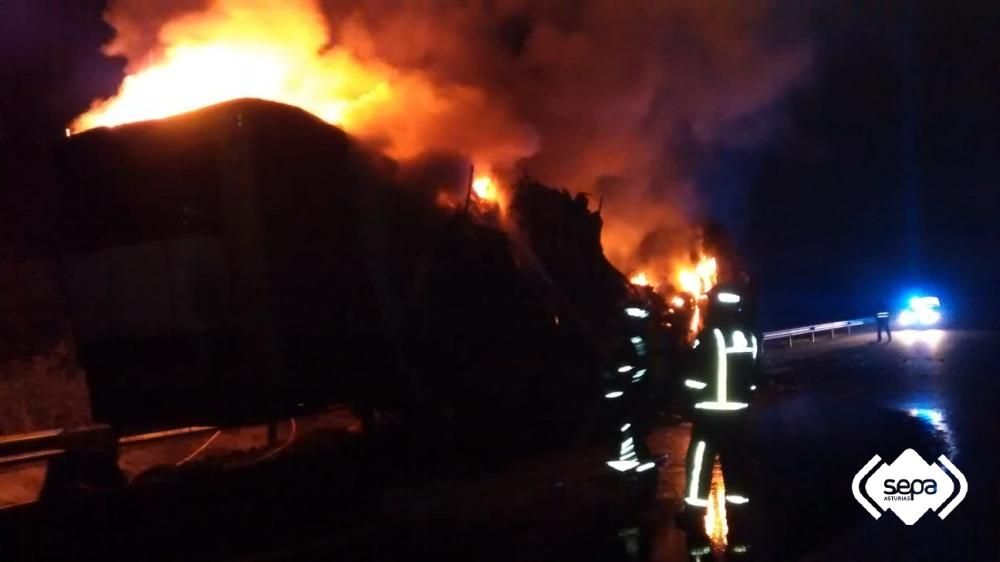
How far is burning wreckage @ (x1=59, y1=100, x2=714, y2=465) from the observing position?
271 inches

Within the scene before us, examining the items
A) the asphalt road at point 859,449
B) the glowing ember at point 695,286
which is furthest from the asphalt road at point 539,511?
the glowing ember at point 695,286

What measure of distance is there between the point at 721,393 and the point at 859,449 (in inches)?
121

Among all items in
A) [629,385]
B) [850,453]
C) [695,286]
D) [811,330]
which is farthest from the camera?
[811,330]

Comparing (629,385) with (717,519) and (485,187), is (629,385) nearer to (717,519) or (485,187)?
(717,519)

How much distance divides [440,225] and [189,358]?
10.4 ft

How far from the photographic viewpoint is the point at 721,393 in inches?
231

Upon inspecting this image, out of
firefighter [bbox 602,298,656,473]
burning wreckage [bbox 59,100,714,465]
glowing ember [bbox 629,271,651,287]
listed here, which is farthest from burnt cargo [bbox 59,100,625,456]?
glowing ember [bbox 629,271,651,287]

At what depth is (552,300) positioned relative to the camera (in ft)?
32.8

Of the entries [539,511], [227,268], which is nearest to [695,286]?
[539,511]

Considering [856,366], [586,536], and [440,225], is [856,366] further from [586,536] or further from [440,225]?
[586,536]

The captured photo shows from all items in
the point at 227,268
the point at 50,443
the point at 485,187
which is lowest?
the point at 50,443

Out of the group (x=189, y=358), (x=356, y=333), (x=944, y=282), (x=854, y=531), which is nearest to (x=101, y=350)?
(x=189, y=358)

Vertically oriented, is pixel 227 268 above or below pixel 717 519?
above

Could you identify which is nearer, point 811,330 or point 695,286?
point 695,286
